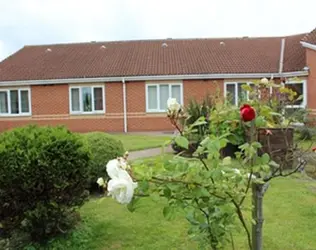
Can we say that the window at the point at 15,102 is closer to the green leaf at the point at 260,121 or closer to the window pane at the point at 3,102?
the window pane at the point at 3,102

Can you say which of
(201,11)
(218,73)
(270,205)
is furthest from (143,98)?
(270,205)

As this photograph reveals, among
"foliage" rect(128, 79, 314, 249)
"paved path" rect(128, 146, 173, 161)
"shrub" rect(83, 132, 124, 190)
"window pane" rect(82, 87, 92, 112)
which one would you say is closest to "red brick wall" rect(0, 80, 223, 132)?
"window pane" rect(82, 87, 92, 112)

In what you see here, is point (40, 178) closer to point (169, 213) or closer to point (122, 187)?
point (169, 213)

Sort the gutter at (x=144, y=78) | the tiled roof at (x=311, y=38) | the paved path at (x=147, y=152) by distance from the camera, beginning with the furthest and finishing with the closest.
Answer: the gutter at (x=144, y=78), the tiled roof at (x=311, y=38), the paved path at (x=147, y=152)

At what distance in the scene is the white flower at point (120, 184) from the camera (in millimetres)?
2012

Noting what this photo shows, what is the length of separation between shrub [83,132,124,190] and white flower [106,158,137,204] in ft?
17.7

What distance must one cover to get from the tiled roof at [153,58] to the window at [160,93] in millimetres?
788

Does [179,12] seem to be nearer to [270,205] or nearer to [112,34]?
[112,34]

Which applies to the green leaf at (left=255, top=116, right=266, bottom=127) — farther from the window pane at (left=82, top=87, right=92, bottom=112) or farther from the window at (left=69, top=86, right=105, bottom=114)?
the window pane at (left=82, top=87, right=92, bottom=112)

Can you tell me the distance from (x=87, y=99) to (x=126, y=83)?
2.55m

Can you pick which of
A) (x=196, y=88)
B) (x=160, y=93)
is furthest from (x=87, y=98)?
(x=196, y=88)

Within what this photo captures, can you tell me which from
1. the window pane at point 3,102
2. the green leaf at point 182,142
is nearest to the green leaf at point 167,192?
the green leaf at point 182,142

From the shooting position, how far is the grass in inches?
198

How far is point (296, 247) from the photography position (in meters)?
4.86
